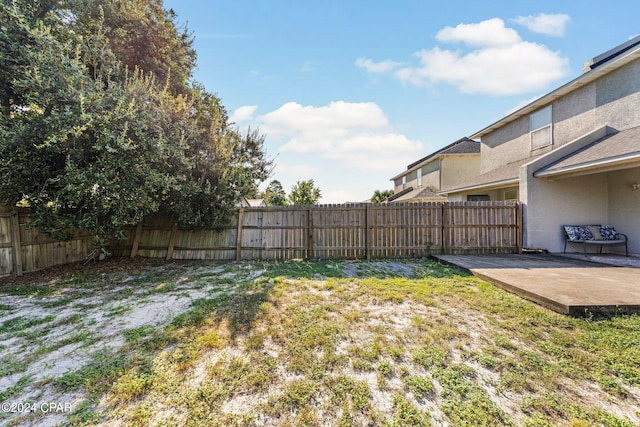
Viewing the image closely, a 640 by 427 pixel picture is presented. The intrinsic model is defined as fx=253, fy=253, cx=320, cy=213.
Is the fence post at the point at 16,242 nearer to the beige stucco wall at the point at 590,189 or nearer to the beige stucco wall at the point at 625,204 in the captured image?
the beige stucco wall at the point at 590,189

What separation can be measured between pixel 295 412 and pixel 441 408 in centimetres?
109

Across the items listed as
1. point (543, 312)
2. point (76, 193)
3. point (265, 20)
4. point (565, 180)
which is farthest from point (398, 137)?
point (76, 193)

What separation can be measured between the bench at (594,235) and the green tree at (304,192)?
19002 millimetres

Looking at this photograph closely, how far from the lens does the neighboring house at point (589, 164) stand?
265 inches

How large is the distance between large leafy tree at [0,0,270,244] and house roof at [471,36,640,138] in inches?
429

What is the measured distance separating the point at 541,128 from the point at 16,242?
16.0 metres

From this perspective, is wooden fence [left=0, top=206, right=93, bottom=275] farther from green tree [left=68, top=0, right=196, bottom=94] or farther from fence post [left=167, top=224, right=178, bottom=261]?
green tree [left=68, top=0, right=196, bottom=94]

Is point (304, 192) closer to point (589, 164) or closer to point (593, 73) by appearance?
point (593, 73)

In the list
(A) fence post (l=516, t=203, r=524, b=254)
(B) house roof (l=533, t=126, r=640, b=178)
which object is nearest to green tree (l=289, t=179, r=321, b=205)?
(A) fence post (l=516, t=203, r=524, b=254)

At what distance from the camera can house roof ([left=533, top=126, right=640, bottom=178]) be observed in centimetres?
559

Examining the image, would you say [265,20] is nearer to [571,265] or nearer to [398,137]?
[571,265]

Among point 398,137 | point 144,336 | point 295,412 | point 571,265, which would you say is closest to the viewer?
point 295,412

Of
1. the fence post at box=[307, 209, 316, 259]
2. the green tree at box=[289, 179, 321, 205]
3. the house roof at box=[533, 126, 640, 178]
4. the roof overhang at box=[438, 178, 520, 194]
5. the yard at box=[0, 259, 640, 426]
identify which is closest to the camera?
the yard at box=[0, 259, 640, 426]

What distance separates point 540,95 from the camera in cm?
926
